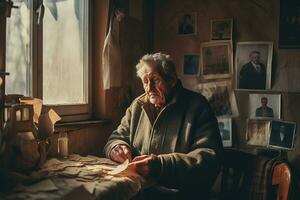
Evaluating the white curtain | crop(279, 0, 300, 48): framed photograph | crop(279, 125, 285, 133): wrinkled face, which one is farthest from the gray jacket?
crop(279, 0, 300, 48): framed photograph

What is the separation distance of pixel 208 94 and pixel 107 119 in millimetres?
631

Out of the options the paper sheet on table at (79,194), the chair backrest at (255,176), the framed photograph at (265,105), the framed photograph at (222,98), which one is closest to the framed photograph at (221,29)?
the framed photograph at (222,98)

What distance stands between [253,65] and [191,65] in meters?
0.40

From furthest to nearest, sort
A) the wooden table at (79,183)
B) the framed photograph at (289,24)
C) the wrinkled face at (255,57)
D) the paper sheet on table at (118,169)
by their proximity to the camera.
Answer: the wrinkled face at (255,57), the framed photograph at (289,24), the paper sheet on table at (118,169), the wooden table at (79,183)

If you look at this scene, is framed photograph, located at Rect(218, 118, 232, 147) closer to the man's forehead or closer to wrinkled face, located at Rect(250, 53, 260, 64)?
wrinkled face, located at Rect(250, 53, 260, 64)

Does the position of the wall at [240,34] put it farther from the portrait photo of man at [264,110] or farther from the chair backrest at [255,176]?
the chair backrest at [255,176]

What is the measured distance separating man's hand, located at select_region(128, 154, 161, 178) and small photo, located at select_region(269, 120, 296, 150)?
821mm

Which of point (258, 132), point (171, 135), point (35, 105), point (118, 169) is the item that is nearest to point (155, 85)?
point (171, 135)

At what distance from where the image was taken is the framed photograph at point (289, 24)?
2268 millimetres

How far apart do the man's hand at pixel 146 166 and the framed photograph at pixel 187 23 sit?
3.51 feet

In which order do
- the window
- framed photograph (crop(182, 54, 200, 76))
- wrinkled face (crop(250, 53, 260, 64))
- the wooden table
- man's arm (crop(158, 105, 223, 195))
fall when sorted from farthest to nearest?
1. framed photograph (crop(182, 54, 200, 76))
2. wrinkled face (crop(250, 53, 260, 64))
3. the window
4. man's arm (crop(158, 105, 223, 195))
5. the wooden table

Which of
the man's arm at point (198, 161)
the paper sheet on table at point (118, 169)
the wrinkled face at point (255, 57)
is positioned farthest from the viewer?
the wrinkled face at point (255, 57)

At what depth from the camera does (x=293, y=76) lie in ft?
7.50

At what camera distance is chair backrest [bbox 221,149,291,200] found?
6.16ft
